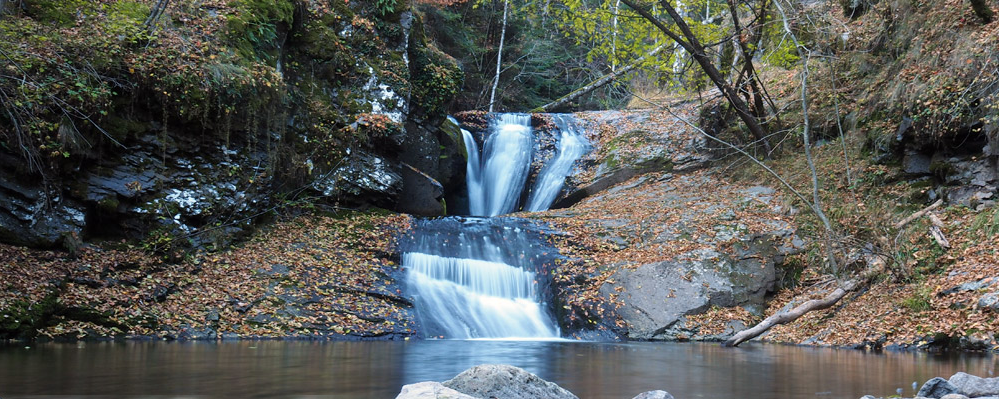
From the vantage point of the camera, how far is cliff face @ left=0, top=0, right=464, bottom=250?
916 centimetres

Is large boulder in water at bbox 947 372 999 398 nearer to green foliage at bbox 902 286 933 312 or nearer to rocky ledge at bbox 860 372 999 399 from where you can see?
rocky ledge at bbox 860 372 999 399

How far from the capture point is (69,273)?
351 inches

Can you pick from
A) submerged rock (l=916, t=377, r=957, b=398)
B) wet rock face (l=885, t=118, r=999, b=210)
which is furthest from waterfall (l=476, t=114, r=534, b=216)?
submerged rock (l=916, t=377, r=957, b=398)

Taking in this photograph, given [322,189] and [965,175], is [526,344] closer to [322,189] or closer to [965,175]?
[322,189]

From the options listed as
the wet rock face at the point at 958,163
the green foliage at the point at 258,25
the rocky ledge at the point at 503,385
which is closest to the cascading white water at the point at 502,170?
the green foliage at the point at 258,25

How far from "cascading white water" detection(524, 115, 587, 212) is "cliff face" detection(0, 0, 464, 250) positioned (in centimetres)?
312

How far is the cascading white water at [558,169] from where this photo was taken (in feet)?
58.2

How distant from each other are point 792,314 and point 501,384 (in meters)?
6.91

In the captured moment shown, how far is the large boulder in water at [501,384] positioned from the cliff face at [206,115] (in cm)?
748

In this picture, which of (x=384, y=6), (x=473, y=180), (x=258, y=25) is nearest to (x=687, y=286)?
(x=473, y=180)

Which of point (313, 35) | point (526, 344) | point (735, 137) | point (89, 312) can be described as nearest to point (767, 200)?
point (735, 137)

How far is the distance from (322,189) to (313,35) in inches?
144

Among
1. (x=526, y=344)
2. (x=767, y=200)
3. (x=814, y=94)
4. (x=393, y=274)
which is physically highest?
(x=814, y=94)

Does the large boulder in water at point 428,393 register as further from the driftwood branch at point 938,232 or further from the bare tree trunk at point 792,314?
the driftwood branch at point 938,232
